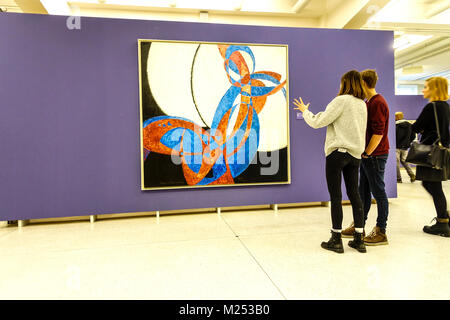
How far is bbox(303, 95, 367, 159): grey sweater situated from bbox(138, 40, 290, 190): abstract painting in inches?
61.7

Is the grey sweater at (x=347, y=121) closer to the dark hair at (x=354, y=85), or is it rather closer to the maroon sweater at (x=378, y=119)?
the dark hair at (x=354, y=85)

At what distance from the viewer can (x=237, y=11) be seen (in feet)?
16.3

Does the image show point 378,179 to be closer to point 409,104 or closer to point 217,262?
point 217,262

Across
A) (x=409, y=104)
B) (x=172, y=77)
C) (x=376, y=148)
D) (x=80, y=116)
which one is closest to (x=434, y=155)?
(x=376, y=148)

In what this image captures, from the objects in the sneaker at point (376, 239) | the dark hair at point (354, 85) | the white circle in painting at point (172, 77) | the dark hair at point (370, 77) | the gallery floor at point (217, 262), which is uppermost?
the white circle in painting at point (172, 77)

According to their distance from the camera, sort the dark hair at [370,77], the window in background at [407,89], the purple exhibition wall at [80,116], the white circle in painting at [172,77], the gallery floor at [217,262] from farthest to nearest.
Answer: the window in background at [407,89], the white circle in painting at [172,77], the purple exhibition wall at [80,116], the dark hair at [370,77], the gallery floor at [217,262]

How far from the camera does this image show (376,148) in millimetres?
2232

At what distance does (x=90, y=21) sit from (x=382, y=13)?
4.98 metres

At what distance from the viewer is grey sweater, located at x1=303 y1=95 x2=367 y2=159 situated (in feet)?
6.54

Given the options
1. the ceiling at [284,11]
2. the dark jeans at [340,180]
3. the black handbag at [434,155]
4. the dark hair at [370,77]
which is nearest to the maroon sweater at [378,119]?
the dark hair at [370,77]

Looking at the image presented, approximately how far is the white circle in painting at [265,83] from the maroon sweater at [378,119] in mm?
1452

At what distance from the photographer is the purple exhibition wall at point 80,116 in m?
3.09

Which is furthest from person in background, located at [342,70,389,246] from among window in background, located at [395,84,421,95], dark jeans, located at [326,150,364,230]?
window in background, located at [395,84,421,95]
